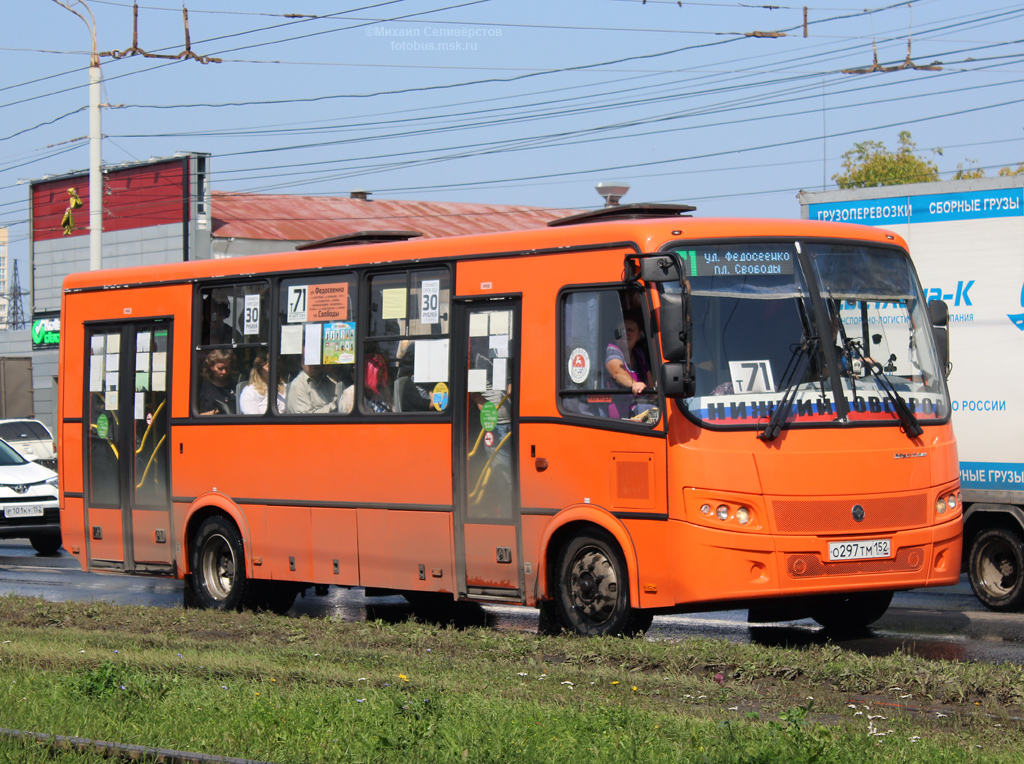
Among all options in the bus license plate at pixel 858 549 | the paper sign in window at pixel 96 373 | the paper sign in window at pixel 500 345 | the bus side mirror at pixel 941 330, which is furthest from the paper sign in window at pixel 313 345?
the bus side mirror at pixel 941 330

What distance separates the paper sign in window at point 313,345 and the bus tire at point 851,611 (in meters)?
4.58

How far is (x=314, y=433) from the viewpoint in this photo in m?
12.4

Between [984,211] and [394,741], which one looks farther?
[984,211]

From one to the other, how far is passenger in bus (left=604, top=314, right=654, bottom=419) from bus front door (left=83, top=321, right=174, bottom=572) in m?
5.40

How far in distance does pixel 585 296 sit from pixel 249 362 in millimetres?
3967

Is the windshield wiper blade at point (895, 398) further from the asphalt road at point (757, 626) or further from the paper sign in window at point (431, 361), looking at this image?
the paper sign in window at point (431, 361)

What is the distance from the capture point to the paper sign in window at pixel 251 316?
13.0 m

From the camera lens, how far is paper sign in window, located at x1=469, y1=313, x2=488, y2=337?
11117 mm

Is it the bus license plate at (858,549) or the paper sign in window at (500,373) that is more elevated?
the paper sign in window at (500,373)

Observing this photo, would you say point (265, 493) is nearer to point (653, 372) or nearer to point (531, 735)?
point (653, 372)

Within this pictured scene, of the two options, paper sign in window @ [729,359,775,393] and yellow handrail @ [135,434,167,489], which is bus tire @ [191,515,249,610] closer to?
yellow handrail @ [135,434,167,489]

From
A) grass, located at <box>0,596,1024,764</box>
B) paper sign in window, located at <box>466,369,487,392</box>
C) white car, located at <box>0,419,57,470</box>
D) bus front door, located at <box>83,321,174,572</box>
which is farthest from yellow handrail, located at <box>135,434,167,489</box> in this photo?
white car, located at <box>0,419,57,470</box>

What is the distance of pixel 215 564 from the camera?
13.6 meters

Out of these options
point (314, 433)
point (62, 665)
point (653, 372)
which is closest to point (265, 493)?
point (314, 433)
